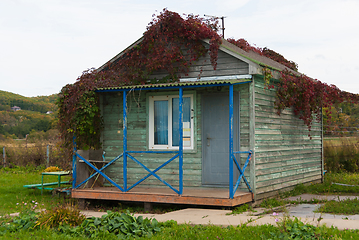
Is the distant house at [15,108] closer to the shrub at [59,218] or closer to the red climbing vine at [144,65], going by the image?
the red climbing vine at [144,65]

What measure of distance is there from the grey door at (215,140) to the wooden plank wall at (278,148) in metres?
0.72

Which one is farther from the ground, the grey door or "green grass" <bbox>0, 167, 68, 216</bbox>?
the grey door

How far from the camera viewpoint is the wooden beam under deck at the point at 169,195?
8602 millimetres

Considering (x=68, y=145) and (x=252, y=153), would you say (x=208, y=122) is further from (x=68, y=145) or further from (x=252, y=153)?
(x=68, y=145)

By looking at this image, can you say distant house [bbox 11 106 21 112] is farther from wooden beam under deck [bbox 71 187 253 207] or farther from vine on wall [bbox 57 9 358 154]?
wooden beam under deck [bbox 71 187 253 207]

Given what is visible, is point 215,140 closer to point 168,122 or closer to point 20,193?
point 168,122

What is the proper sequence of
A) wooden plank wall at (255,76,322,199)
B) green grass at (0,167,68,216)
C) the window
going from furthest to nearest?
the window < green grass at (0,167,68,216) < wooden plank wall at (255,76,322,199)

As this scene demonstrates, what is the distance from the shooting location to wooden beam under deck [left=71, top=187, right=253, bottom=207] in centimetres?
860

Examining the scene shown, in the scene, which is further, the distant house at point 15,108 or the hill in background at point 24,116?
the distant house at point 15,108

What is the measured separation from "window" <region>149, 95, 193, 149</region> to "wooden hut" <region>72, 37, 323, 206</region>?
0.03 m

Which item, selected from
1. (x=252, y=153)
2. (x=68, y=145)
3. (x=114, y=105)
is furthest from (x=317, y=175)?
(x=68, y=145)

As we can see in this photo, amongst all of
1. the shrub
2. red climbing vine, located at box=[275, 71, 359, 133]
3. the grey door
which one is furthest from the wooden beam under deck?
red climbing vine, located at box=[275, 71, 359, 133]

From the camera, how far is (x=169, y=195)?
902 centimetres

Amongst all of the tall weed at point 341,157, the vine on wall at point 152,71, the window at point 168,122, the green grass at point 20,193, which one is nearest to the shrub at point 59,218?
the green grass at point 20,193
